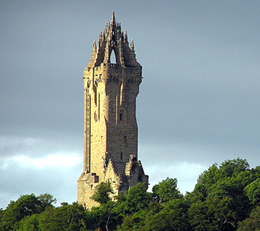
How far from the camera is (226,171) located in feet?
538

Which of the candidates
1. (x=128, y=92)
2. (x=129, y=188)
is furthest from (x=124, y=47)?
(x=129, y=188)

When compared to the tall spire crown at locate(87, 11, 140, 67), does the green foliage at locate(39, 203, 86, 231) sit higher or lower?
lower

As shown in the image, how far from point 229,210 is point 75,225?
49.4 feet

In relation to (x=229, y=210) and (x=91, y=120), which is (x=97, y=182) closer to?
(x=91, y=120)

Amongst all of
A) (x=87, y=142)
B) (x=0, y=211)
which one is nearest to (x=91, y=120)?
(x=87, y=142)

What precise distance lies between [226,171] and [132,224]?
57.3 feet

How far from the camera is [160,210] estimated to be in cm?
15262

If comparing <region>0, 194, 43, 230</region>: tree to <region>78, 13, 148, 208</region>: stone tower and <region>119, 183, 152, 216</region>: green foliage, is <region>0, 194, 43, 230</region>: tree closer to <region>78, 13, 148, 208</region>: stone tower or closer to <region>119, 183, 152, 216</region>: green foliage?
<region>78, 13, 148, 208</region>: stone tower

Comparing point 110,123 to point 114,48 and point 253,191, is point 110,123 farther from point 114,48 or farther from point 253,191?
point 253,191

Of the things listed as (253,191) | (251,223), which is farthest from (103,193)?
(251,223)

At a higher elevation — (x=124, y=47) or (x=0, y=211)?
(x=124, y=47)

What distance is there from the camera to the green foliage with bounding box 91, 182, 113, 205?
160m

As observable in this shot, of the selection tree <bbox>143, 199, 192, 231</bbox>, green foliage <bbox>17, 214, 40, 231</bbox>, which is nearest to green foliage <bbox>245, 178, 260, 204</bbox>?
tree <bbox>143, 199, 192, 231</bbox>

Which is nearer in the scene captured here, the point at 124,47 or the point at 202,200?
the point at 202,200
